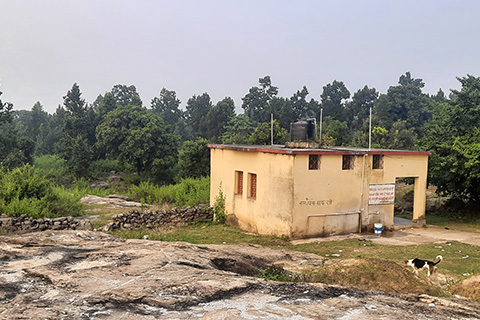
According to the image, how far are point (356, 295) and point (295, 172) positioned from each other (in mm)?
8907

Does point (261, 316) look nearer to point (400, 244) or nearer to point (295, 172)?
point (295, 172)

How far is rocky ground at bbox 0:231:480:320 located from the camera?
16.6 ft

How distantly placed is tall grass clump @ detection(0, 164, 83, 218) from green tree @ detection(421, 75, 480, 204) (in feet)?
56.8

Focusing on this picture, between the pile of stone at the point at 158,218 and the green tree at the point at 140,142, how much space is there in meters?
21.3

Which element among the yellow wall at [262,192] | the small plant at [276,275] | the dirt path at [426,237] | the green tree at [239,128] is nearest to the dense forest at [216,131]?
the green tree at [239,128]

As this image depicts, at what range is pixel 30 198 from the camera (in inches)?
680

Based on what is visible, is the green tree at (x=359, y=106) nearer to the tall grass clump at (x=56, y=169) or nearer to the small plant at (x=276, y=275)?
the tall grass clump at (x=56, y=169)

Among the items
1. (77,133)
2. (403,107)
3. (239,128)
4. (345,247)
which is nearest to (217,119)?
(239,128)

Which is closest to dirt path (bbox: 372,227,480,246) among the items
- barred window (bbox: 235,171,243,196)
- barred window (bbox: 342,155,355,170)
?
barred window (bbox: 342,155,355,170)

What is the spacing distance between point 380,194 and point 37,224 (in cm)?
1310

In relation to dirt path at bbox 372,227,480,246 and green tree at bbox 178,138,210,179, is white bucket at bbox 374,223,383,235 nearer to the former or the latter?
dirt path at bbox 372,227,480,246

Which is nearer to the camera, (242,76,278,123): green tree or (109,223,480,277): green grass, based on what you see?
(109,223,480,277): green grass

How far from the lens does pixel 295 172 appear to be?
14672 millimetres

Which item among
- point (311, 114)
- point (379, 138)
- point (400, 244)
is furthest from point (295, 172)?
point (311, 114)
